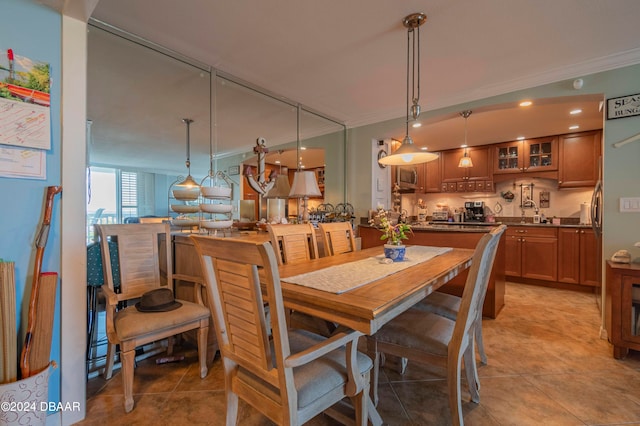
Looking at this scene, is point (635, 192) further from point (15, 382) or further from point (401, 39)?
point (15, 382)

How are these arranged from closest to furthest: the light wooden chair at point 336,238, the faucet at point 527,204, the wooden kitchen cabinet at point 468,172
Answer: the light wooden chair at point 336,238 < the faucet at point 527,204 < the wooden kitchen cabinet at point 468,172

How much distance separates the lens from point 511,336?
2514mm

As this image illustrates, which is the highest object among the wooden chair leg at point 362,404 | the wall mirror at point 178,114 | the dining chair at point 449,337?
the wall mirror at point 178,114

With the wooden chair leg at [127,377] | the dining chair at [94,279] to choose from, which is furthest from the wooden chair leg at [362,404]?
the dining chair at [94,279]

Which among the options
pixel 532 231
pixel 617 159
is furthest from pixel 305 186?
pixel 532 231

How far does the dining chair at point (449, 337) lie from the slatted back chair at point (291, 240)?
877mm

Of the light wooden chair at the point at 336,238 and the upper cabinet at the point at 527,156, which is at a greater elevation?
the upper cabinet at the point at 527,156

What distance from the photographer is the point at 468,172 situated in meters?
5.30

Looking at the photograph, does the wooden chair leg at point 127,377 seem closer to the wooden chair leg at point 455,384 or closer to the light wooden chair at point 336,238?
the light wooden chair at point 336,238

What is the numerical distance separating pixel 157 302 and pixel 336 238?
1.45 m

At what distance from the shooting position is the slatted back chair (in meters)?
2.07

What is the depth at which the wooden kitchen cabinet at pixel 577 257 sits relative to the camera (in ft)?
12.7

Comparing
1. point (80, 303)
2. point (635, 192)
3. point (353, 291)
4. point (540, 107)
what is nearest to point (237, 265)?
point (353, 291)

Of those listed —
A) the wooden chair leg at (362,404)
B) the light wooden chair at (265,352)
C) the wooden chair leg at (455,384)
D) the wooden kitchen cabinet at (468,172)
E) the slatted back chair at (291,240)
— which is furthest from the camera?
the wooden kitchen cabinet at (468,172)
